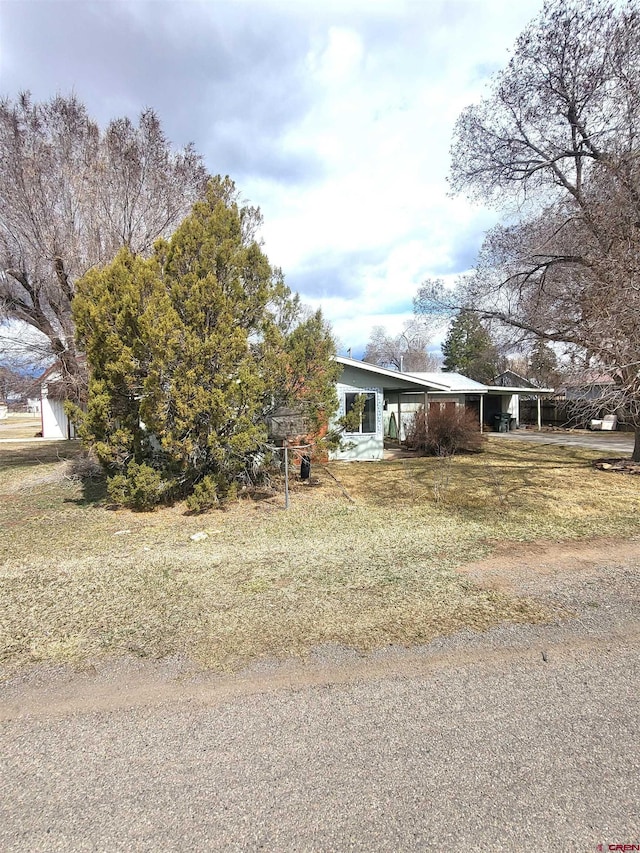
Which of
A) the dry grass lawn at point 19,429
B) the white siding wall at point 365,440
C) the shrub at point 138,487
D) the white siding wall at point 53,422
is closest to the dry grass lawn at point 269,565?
the shrub at point 138,487

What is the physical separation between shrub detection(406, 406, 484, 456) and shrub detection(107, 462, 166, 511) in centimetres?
954

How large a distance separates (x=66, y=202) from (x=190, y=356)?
252 inches

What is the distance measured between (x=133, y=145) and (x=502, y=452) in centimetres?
1369

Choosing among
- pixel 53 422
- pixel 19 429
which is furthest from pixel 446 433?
pixel 19 429

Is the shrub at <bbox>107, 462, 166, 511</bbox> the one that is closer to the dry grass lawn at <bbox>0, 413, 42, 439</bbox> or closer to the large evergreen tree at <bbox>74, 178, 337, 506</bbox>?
the large evergreen tree at <bbox>74, 178, 337, 506</bbox>

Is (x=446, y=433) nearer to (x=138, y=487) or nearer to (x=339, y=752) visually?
(x=138, y=487)

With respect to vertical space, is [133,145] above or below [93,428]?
above

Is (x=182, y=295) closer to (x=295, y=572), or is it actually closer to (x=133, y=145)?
(x=295, y=572)

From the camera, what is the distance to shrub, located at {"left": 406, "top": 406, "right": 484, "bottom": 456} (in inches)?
578

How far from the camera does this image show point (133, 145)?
421 inches

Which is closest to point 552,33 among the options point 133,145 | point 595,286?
point 595,286

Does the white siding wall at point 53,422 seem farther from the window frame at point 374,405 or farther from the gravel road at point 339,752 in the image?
the gravel road at point 339,752

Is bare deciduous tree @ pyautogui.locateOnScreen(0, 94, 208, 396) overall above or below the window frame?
above

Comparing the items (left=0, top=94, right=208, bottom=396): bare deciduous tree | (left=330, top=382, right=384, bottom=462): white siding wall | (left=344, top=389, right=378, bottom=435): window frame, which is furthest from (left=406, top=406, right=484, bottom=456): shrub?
(left=0, top=94, right=208, bottom=396): bare deciduous tree
